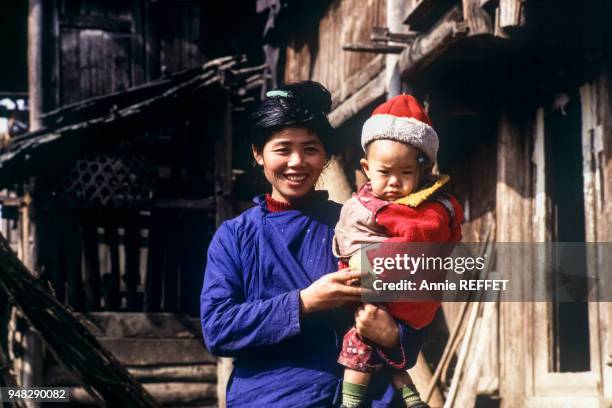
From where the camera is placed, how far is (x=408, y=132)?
2822 millimetres

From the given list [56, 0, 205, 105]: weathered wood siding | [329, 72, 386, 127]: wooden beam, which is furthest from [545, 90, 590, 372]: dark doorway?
[56, 0, 205, 105]: weathered wood siding

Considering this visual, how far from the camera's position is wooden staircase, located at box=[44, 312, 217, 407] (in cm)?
943

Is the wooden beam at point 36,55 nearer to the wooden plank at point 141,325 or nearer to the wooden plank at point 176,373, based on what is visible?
the wooden plank at point 141,325

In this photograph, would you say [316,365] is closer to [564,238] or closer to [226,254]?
[226,254]

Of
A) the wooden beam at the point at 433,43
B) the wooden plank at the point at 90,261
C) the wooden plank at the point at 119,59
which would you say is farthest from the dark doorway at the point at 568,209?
the wooden plank at the point at 119,59

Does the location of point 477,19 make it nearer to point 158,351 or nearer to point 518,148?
point 518,148

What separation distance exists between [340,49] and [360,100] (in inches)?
60.7

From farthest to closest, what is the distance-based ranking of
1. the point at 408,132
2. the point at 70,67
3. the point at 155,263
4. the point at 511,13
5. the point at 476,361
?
1. the point at 70,67
2. the point at 155,263
3. the point at 476,361
4. the point at 511,13
5. the point at 408,132

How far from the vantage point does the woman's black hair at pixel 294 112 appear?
269 cm

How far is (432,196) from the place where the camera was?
2770 millimetres

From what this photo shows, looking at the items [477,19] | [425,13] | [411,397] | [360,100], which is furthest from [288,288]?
[360,100]

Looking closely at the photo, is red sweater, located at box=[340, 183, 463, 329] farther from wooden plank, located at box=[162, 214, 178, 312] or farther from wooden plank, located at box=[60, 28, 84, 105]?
wooden plank, located at box=[60, 28, 84, 105]

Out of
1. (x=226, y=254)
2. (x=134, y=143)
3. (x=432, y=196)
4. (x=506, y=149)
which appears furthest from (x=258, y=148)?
(x=134, y=143)

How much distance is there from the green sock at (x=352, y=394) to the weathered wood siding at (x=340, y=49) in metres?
5.58
